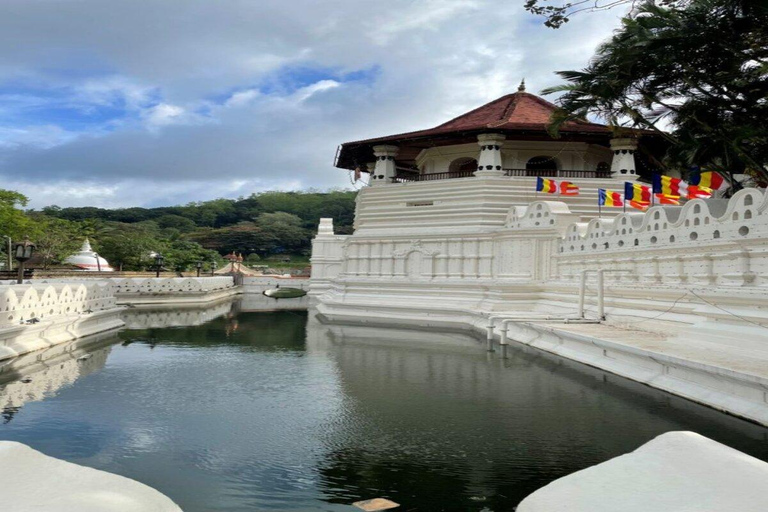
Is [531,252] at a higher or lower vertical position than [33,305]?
higher

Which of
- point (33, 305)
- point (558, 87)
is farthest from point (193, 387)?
point (558, 87)

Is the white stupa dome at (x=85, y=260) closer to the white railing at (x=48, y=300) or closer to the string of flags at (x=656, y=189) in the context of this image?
the white railing at (x=48, y=300)

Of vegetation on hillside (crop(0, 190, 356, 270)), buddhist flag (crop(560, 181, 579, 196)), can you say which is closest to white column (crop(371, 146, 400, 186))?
buddhist flag (crop(560, 181, 579, 196))

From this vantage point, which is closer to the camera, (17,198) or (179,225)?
(17,198)

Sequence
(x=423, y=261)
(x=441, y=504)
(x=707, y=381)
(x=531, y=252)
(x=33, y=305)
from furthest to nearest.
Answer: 1. (x=423, y=261)
2. (x=531, y=252)
3. (x=33, y=305)
4. (x=707, y=381)
5. (x=441, y=504)

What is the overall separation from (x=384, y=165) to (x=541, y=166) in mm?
6443

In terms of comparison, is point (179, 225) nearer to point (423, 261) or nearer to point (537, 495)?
point (423, 261)

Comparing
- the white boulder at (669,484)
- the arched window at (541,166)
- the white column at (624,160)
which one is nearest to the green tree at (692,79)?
the white column at (624,160)

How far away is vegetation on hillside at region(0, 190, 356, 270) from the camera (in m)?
43.8

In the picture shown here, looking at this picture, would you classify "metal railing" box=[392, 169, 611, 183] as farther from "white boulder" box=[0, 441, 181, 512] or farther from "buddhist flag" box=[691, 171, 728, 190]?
"white boulder" box=[0, 441, 181, 512]

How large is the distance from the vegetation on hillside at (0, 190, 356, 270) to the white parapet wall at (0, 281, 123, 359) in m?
27.3

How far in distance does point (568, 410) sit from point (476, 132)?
16.0 m

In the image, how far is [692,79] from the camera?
558 inches

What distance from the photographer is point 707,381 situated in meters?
7.54
